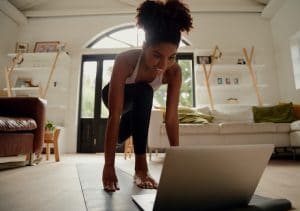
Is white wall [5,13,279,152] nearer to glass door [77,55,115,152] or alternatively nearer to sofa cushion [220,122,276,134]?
glass door [77,55,115,152]

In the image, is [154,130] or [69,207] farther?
[154,130]

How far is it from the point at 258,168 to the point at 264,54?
4.10 metres

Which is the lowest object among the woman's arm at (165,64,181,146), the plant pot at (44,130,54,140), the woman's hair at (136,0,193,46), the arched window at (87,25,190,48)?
the plant pot at (44,130,54,140)

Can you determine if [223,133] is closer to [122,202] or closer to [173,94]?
[173,94]

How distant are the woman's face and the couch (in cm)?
128

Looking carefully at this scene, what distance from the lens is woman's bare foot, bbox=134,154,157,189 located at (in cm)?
83

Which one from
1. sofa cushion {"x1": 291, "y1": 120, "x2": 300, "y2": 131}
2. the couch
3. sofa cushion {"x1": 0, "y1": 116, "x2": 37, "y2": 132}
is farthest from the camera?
sofa cushion {"x1": 291, "y1": 120, "x2": 300, "y2": 131}

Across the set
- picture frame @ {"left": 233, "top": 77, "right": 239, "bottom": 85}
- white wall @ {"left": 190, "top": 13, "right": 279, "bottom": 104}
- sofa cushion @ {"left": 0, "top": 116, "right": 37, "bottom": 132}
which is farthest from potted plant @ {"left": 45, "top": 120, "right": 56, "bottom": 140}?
picture frame @ {"left": 233, "top": 77, "right": 239, "bottom": 85}

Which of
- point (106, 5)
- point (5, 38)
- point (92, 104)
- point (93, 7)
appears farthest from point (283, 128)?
point (5, 38)

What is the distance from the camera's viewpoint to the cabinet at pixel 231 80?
3.85 m

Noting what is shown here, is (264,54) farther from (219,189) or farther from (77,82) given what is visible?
(219,189)

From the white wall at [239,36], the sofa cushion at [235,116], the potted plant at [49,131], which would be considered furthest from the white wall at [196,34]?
the potted plant at [49,131]

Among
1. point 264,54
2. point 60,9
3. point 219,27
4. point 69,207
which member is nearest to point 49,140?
point 69,207

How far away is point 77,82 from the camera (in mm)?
4105
